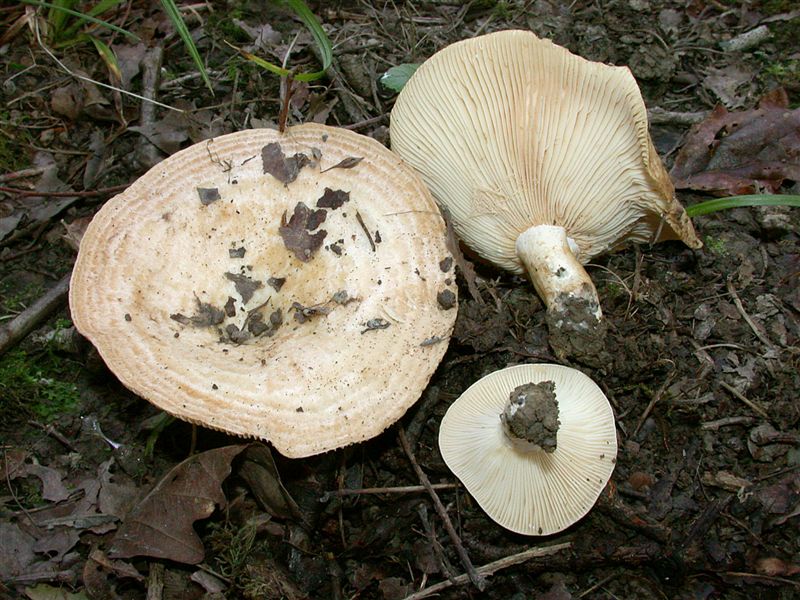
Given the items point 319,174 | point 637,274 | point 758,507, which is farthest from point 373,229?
point 758,507

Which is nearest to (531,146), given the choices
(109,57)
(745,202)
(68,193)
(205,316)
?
(745,202)

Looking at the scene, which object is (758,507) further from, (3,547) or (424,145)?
(3,547)

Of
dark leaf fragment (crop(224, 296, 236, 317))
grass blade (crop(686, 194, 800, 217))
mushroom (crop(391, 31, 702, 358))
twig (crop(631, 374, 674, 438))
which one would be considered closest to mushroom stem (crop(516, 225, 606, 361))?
mushroom (crop(391, 31, 702, 358))

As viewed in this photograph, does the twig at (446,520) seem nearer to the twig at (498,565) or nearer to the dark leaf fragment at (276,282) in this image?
the twig at (498,565)

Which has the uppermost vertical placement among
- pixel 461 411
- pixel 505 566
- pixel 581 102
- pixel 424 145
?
pixel 581 102

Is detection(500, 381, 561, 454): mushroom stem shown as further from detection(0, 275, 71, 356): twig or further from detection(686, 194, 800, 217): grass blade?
detection(0, 275, 71, 356): twig

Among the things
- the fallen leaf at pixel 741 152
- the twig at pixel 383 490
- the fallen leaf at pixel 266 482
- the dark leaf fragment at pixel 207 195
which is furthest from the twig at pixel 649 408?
the dark leaf fragment at pixel 207 195
